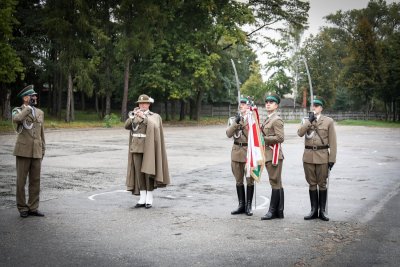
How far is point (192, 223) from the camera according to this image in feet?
26.3

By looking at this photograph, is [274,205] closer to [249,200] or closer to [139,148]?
[249,200]

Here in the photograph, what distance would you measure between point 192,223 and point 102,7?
4052cm

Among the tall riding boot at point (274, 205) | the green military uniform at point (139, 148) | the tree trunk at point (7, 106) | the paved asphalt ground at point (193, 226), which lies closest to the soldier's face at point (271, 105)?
the tall riding boot at point (274, 205)

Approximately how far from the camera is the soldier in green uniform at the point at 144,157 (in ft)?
30.5

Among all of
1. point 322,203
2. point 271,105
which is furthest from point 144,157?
point 322,203

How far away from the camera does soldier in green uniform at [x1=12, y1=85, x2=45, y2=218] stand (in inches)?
333

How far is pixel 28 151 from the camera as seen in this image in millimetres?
8531

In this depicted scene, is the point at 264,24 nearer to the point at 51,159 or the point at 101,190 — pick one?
the point at 51,159

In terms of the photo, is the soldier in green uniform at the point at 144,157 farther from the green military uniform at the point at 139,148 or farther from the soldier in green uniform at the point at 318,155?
the soldier in green uniform at the point at 318,155

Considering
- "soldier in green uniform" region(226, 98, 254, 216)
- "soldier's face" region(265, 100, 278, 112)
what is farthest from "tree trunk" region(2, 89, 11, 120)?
"soldier's face" region(265, 100, 278, 112)

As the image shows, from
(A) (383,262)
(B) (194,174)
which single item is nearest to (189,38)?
(B) (194,174)

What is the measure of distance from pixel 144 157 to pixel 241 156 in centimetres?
183

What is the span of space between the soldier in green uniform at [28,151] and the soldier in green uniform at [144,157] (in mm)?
1681

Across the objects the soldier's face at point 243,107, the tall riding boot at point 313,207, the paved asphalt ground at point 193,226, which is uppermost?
the soldier's face at point 243,107
